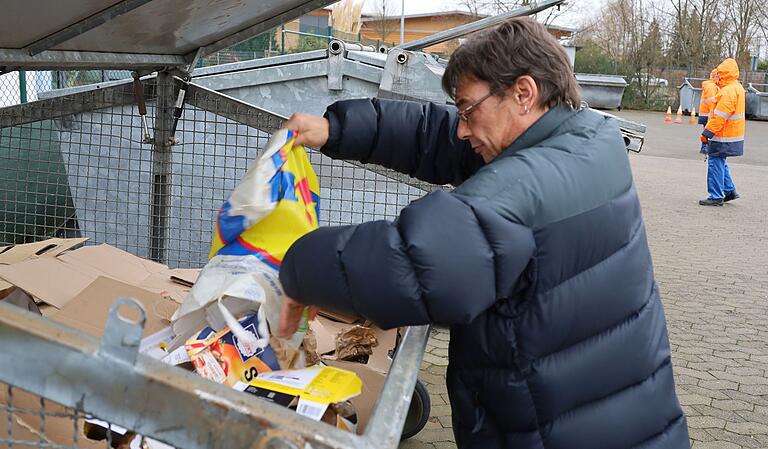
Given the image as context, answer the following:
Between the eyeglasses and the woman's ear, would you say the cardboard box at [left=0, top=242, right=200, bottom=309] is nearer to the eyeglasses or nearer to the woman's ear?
the eyeglasses

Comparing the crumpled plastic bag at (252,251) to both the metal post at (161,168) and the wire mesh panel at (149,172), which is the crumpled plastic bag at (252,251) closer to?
the wire mesh panel at (149,172)

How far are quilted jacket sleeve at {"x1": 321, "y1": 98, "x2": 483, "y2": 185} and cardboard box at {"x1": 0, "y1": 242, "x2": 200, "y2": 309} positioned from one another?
1.16 m

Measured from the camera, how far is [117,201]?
3.90 m

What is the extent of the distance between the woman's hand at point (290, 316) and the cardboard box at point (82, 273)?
150cm

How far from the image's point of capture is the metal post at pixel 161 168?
11.6 feet

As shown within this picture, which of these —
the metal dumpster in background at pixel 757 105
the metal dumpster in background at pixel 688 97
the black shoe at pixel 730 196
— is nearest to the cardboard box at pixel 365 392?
the black shoe at pixel 730 196

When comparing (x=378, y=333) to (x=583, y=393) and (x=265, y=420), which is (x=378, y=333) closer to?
(x=583, y=393)

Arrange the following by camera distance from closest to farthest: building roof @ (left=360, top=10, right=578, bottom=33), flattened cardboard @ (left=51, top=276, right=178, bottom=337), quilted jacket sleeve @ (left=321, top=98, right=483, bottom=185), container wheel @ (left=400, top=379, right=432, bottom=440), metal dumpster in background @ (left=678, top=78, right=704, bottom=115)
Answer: quilted jacket sleeve @ (left=321, top=98, right=483, bottom=185) < flattened cardboard @ (left=51, top=276, right=178, bottom=337) < container wheel @ (left=400, top=379, right=432, bottom=440) < metal dumpster in background @ (left=678, top=78, right=704, bottom=115) < building roof @ (left=360, top=10, right=578, bottom=33)

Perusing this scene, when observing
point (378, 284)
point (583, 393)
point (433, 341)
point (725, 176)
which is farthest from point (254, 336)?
point (725, 176)

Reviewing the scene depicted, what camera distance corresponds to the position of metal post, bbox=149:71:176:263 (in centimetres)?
355

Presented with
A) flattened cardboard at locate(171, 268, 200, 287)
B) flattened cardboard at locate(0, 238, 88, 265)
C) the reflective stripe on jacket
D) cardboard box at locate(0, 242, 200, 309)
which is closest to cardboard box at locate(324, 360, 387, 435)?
cardboard box at locate(0, 242, 200, 309)

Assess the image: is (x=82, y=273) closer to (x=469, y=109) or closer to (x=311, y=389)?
(x=311, y=389)

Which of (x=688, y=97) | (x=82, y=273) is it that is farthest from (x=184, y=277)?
(x=688, y=97)

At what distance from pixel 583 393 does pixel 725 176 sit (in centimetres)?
969
